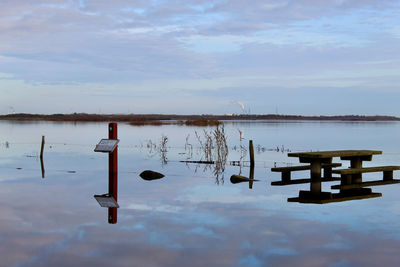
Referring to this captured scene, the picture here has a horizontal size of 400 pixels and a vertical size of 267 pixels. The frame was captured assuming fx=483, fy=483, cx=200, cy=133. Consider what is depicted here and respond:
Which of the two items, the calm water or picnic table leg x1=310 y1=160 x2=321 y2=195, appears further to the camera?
picnic table leg x1=310 y1=160 x2=321 y2=195

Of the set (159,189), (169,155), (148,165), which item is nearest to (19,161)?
(148,165)

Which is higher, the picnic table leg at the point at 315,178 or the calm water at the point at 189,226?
the picnic table leg at the point at 315,178

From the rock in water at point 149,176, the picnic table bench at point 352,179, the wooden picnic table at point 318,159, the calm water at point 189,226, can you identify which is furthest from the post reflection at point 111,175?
the picnic table bench at point 352,179

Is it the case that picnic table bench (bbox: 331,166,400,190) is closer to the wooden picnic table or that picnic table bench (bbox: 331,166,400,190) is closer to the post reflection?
the wooden picnic table

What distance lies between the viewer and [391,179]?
17.5 metres

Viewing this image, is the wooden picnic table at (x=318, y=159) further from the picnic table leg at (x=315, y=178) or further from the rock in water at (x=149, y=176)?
the rock in water at (x=149, y=176)

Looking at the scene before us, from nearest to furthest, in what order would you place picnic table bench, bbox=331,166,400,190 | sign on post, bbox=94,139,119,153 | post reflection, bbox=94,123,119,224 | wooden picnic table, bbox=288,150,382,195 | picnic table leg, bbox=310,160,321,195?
post reflection, bbox=94,123,119,224 → sign on post, bbox=94,139,119,153 → picnic table leg, bbox=310,160,321,195 → wooden picnic table, bbox=288,150,382,195 → picnic table bench, bbox=331,166,400,190

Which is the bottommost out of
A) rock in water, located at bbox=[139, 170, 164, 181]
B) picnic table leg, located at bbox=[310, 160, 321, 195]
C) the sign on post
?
rock in water, located at bbox=[139, 170, 164, 181]

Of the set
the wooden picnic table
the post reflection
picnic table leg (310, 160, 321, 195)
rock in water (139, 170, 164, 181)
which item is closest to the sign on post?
the post reflection

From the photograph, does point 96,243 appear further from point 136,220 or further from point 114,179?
point 114,179

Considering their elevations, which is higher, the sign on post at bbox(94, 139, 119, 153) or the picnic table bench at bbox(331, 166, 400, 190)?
the sign on post at bbox(94, 139, 119, 153)

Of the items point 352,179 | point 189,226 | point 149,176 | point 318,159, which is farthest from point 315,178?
point 189,226

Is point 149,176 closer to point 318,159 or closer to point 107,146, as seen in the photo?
point 107,146

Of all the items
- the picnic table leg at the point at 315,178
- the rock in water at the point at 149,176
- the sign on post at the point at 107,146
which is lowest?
the rock in water at the point at 149,176
